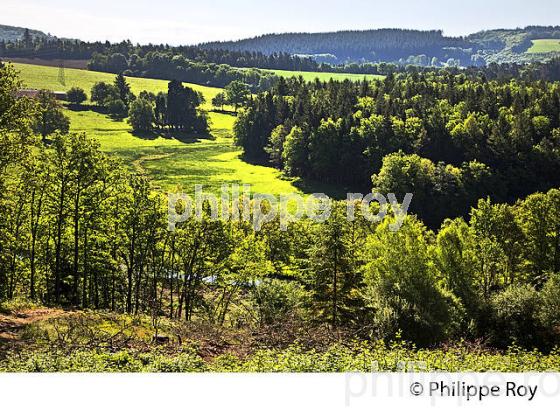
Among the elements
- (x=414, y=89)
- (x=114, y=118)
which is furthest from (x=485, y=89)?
(x=114, y=118)

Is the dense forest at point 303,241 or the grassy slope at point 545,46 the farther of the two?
the grassy slope at point 545,46

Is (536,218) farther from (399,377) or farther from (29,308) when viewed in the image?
(29,308)

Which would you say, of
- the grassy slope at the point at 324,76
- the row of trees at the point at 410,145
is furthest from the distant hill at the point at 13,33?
the grassy slope at the point at 324,76

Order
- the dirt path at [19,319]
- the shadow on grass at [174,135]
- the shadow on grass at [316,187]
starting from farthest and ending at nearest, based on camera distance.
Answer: the shadow on grass at [316,187] → the shadow on grass at [174,135] → the dirt path at [19,319]

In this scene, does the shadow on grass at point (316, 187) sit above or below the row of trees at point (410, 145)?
below

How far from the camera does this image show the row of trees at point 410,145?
2438 centimetres

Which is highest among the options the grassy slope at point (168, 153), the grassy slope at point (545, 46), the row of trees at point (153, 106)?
the grassy slope at point (545, 46)

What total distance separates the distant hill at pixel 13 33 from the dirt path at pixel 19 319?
9.24 meters

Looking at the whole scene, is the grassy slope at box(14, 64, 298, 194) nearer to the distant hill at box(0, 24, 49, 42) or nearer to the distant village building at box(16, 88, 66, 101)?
the distant village building at box(16, 88, 66, 101)

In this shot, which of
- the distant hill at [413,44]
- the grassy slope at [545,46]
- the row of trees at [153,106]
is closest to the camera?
the row of trees at [153,106]

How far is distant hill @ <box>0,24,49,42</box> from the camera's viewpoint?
57.1 ft

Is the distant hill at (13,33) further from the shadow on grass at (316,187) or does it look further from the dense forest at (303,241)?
the shadow on grass at (316,187)

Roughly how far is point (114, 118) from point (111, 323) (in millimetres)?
8756

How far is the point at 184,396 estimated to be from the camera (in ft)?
36.0
